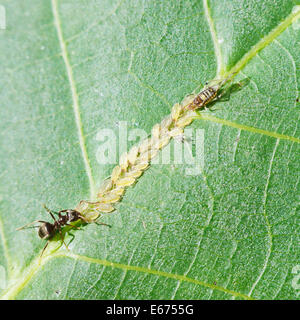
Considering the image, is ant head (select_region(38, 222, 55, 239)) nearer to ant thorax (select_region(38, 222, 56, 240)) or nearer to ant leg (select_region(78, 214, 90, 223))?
ant thorax (select_region(38, 222, 56, 240))

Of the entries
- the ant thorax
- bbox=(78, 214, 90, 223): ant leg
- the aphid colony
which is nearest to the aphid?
the aphid colony

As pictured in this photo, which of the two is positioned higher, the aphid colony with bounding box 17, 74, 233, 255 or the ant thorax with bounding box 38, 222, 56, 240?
the aphid colony with bounding box 17, 74, 233, 255

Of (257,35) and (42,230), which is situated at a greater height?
(257,35)

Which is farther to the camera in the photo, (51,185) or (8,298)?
(51,185)

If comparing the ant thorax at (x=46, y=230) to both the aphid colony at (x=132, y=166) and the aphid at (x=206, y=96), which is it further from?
the aphid at (x=206, y=96)

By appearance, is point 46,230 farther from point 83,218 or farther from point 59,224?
point 83,218

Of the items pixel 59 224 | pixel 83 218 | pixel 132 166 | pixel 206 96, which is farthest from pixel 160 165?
pixel 59 224

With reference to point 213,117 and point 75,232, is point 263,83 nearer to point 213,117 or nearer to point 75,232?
point 213,117

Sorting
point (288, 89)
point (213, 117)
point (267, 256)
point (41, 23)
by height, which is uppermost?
point (41, 23)
